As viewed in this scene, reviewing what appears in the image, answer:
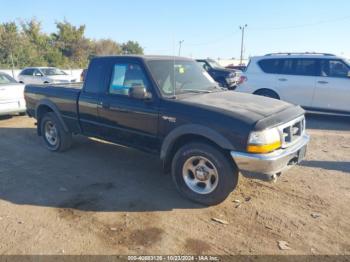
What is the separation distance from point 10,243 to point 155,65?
290 centimetres

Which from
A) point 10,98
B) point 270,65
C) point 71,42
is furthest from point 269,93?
point 71,42

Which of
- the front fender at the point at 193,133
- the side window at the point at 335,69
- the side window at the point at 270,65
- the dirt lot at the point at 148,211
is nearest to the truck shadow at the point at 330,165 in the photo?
the dirt lot at the point at 148,211

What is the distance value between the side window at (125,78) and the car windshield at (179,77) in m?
0.19

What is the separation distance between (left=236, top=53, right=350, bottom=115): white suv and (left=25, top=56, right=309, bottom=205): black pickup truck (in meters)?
4.74

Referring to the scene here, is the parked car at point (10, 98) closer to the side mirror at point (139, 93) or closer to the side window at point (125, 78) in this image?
the side window at point (125, 78)

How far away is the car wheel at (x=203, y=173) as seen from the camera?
3.56 meters

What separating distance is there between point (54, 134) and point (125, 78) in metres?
2.32

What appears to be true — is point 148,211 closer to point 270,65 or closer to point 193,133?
point 193,133

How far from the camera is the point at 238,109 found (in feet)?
12.1

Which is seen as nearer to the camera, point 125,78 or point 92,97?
point 125,78

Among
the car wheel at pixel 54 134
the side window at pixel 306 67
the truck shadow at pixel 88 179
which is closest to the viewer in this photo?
the truck shadow at pixel 88 179

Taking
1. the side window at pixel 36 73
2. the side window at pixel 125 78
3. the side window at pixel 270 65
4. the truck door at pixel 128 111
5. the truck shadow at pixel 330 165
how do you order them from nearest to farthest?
the truck door at pixel 128 111
the side window at pixel 125 78
the truck shadow at pixel 330 165
the side window at pixel 270 65
the side window at pixel 36 73

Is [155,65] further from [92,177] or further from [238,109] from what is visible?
[92,177]

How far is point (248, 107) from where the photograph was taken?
3828 mm
